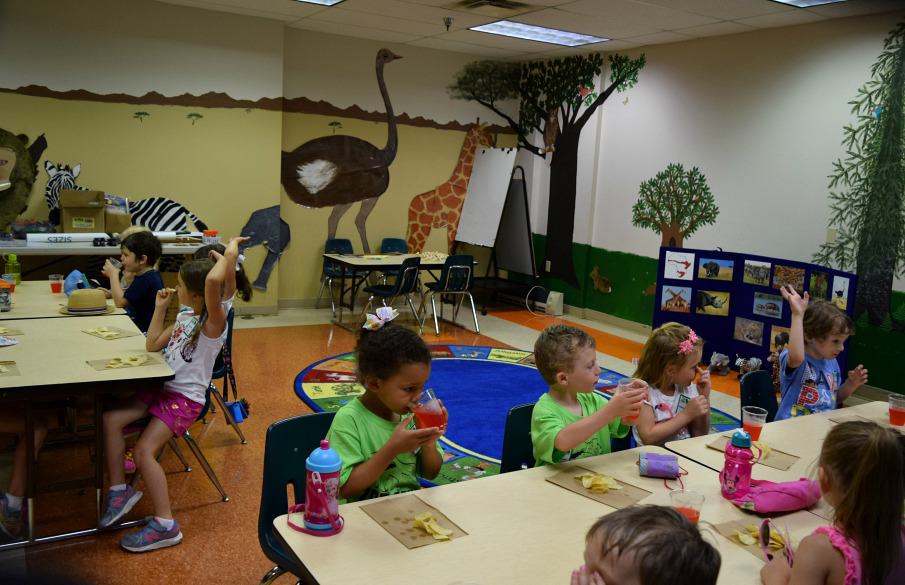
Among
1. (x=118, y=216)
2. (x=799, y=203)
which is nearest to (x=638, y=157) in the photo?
(x=799, y=203)

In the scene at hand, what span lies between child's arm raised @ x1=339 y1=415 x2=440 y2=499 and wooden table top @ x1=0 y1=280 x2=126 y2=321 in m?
2.90

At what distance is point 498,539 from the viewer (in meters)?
1.97

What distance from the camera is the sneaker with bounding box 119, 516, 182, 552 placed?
328 cm

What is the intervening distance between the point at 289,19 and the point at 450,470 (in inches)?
216

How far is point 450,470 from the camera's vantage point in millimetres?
4375

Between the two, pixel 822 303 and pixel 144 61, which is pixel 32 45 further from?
pixel 822 303

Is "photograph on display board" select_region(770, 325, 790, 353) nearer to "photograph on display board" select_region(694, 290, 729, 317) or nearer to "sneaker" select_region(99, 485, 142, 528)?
"photograph on display board" select_region(694, 290, 729, 317)

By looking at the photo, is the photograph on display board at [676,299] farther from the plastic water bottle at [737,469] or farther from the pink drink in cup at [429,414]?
the pink drink in cup at [429,414]

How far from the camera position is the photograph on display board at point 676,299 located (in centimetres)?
735

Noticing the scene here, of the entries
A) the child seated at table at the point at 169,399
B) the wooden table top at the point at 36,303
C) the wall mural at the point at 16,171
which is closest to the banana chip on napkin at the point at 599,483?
the child seated at table at the point at 169,399

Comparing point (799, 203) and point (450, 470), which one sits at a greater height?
point (799, 203)

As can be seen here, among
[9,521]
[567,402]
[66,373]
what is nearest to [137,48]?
[66,373]

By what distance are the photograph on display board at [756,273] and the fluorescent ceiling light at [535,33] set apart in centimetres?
289

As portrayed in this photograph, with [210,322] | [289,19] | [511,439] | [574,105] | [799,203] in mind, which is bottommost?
[511,439]
